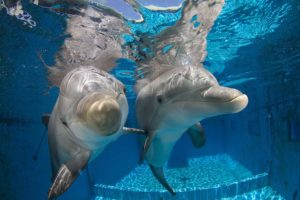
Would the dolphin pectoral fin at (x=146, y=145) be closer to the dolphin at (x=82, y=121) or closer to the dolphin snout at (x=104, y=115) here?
the dolphin at (x=82, y=121)

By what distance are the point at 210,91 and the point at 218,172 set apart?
1635 cm

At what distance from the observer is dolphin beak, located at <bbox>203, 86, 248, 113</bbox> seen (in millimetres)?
3131

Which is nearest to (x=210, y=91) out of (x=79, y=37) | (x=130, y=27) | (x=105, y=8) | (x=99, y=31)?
(x=105, y=8)

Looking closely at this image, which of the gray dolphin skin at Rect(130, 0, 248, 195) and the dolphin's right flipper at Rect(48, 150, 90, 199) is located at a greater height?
the gray dolphin skin at Rect(130, 0, 248, 195)

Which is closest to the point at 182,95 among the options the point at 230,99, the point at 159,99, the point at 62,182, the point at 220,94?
the point at 159,99

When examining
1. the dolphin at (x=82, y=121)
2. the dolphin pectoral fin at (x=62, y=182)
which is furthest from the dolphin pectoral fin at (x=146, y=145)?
the dolphin pectoral fin at (x=62, y=182)

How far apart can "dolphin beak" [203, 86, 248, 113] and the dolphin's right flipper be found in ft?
6.05

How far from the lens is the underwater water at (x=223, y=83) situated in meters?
7.49

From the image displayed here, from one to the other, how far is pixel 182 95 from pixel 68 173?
209 centimetres

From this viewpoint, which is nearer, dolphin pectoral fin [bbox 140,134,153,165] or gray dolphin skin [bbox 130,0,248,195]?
gray dolphin skin [bbox 130,0,248,195]

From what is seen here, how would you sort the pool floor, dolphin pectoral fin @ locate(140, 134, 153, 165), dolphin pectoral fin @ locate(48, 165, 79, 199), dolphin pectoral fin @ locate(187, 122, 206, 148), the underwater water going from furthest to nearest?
the pool floor
the underwater water
dolphin pectoral fin @ locate(187, 122, 206, 148)
dolphin pectoral fin @ locate(140, 134, 153, 165)
dolphin pectoral fin @ locate(48, 165, 79, 199)

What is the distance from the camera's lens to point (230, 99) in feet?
10.4

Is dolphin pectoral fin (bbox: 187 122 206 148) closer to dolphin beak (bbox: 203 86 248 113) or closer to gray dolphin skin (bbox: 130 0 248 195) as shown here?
gray dolphin skin (bbox: 130 0 248 195)

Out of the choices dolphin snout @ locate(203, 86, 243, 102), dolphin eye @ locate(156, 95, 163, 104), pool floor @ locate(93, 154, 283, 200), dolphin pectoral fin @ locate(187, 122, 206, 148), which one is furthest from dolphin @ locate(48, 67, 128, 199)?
pool floor @ locate(93, 154, 283, 200)
